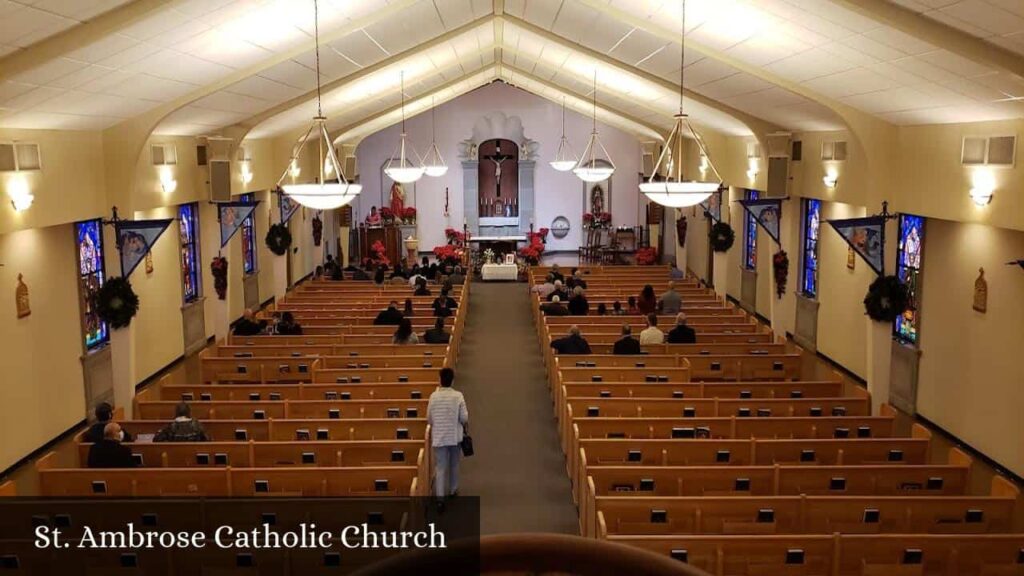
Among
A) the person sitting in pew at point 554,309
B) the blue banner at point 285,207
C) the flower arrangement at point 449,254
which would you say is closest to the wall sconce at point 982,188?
the person sitting in pew at point 554,309

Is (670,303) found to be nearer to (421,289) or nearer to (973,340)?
(421,289)

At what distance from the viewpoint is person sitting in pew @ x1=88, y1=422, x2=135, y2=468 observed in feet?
27.6

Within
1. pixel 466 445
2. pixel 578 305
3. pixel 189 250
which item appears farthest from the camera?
pixel 189 250

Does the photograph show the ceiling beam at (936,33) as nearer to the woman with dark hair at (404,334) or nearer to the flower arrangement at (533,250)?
the woman with dark hair at (404,334)

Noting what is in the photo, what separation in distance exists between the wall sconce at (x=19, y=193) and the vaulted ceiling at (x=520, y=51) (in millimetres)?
618

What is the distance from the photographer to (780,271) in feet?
54.5

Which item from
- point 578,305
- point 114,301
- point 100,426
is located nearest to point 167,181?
point 114,301

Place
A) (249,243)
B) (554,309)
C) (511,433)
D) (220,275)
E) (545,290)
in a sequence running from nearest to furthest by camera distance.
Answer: (511,433)
(220,275)
(554,309)
(545,290)
(249,243)

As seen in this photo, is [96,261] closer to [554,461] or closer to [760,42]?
[554,461]

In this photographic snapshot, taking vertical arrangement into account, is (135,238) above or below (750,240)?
above

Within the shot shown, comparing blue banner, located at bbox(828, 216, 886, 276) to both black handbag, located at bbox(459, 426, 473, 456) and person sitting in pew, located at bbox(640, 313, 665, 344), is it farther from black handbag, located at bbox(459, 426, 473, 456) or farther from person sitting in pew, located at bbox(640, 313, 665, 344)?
black handbag, located at bbox(459, 426, 473, 456)

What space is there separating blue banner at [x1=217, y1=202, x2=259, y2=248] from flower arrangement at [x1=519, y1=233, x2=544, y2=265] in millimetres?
12431

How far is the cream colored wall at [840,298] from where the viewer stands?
576 inches

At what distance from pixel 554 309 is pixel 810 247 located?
16.5 feet
